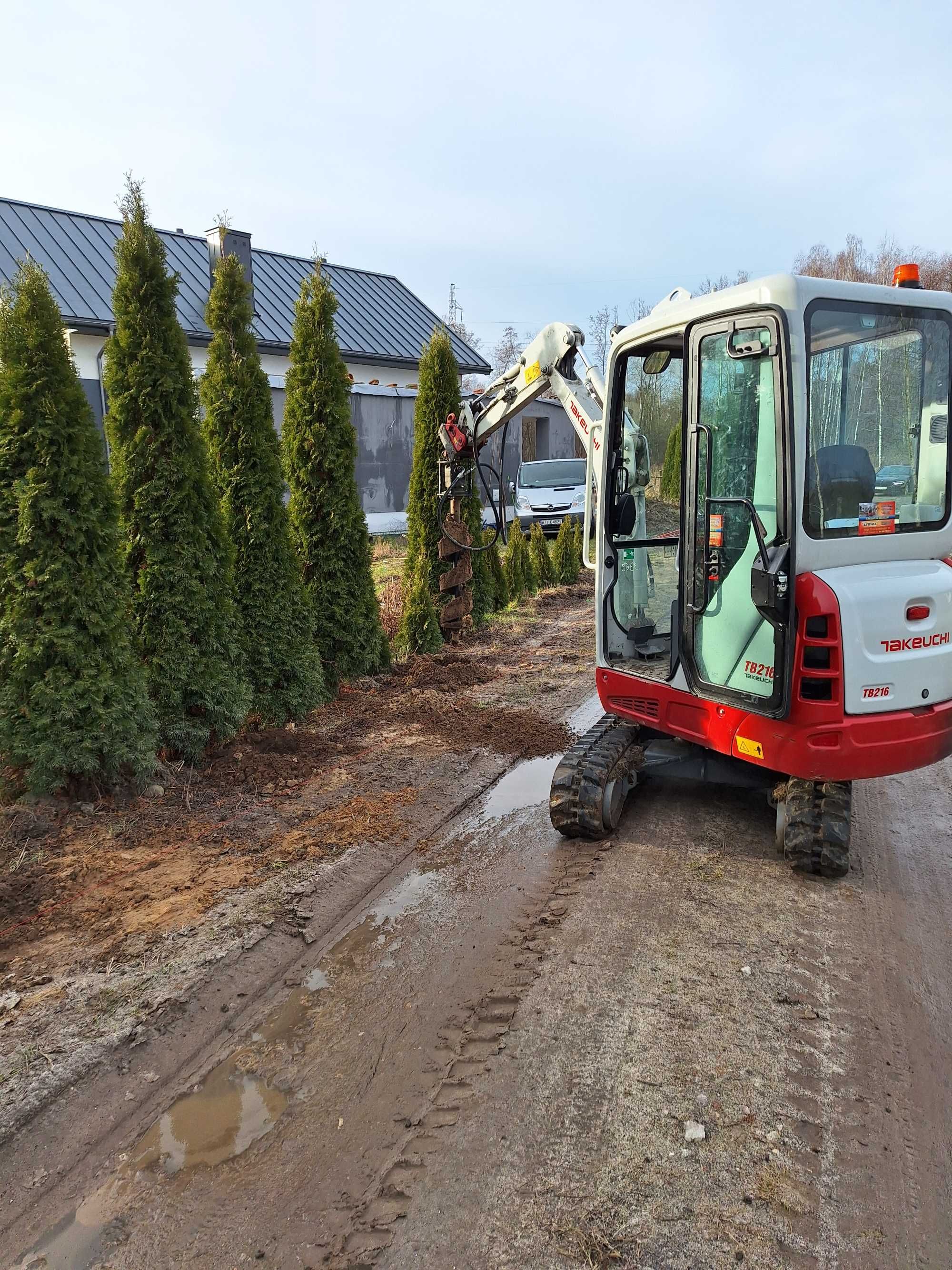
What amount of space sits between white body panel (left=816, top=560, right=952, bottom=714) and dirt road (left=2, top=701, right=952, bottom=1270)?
41.5 inches

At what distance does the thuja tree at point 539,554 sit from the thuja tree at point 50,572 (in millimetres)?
10120

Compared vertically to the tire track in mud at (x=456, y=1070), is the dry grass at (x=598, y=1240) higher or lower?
lower

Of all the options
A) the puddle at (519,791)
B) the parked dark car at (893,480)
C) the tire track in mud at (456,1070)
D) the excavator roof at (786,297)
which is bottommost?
the puddle at (519,791)

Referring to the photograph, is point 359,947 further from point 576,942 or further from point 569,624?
point 569,624

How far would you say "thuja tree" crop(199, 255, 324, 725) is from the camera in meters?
6.78

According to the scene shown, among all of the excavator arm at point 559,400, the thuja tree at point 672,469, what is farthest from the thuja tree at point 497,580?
the thuja tree at point 672,469

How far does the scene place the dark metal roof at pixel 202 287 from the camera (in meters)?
18.0

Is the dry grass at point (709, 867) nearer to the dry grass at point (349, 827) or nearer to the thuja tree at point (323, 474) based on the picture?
the dry grass at point (349, 827)

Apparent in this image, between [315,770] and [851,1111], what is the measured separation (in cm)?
407

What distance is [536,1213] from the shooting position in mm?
2434

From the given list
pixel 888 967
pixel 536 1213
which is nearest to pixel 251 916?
pixel 536 1213

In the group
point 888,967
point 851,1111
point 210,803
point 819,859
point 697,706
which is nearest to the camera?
point 851,1111

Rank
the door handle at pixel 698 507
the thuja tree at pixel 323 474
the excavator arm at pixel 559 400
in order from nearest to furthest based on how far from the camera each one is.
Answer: the door handle at pixel 698 507 < the excavator arm at pixel 559 400 < the thuja tree at pixel 323 474

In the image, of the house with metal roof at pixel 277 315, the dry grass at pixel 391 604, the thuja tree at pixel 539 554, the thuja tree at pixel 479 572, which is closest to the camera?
the dry grass at pixel 391 604
